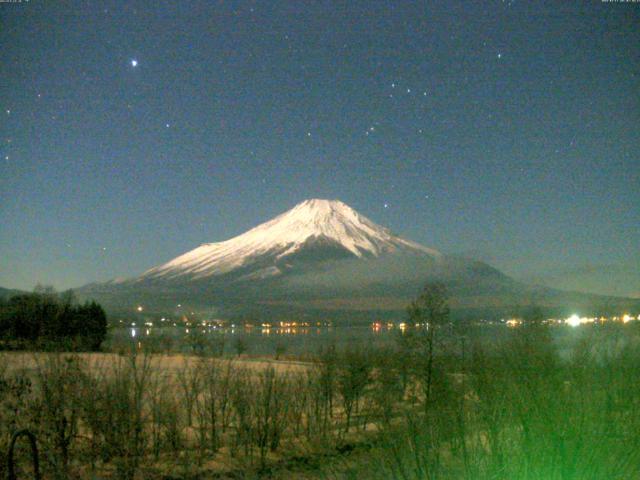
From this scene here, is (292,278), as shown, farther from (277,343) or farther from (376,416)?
(376,416)

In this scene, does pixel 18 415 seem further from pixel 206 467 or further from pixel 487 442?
pixel 487 442

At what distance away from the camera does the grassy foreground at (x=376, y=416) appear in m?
4.26

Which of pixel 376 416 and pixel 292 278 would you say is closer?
pixel 376 416

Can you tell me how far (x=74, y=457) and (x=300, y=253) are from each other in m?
182

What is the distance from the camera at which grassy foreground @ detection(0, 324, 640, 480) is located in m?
4.26

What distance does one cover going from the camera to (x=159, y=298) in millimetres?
177000

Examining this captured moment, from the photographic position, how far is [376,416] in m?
12.8

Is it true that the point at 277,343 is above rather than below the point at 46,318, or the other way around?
below

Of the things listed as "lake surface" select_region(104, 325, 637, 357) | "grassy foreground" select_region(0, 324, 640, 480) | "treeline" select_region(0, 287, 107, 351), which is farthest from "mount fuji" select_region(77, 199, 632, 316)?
"grassy foreground" select_region(0, 324, 640, 480)

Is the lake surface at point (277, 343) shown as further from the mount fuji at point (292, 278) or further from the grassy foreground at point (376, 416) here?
the mount fuji at point (292, 278)

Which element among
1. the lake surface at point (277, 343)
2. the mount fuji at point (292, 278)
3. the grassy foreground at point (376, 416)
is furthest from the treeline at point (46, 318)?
the mount fuji at point (292, 278)

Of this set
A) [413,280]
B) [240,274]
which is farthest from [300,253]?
[413,280]

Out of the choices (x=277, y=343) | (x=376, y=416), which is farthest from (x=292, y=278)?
(x=376, y=416)

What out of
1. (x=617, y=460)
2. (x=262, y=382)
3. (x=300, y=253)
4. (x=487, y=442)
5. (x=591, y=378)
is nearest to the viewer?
(x=617, y=460)
